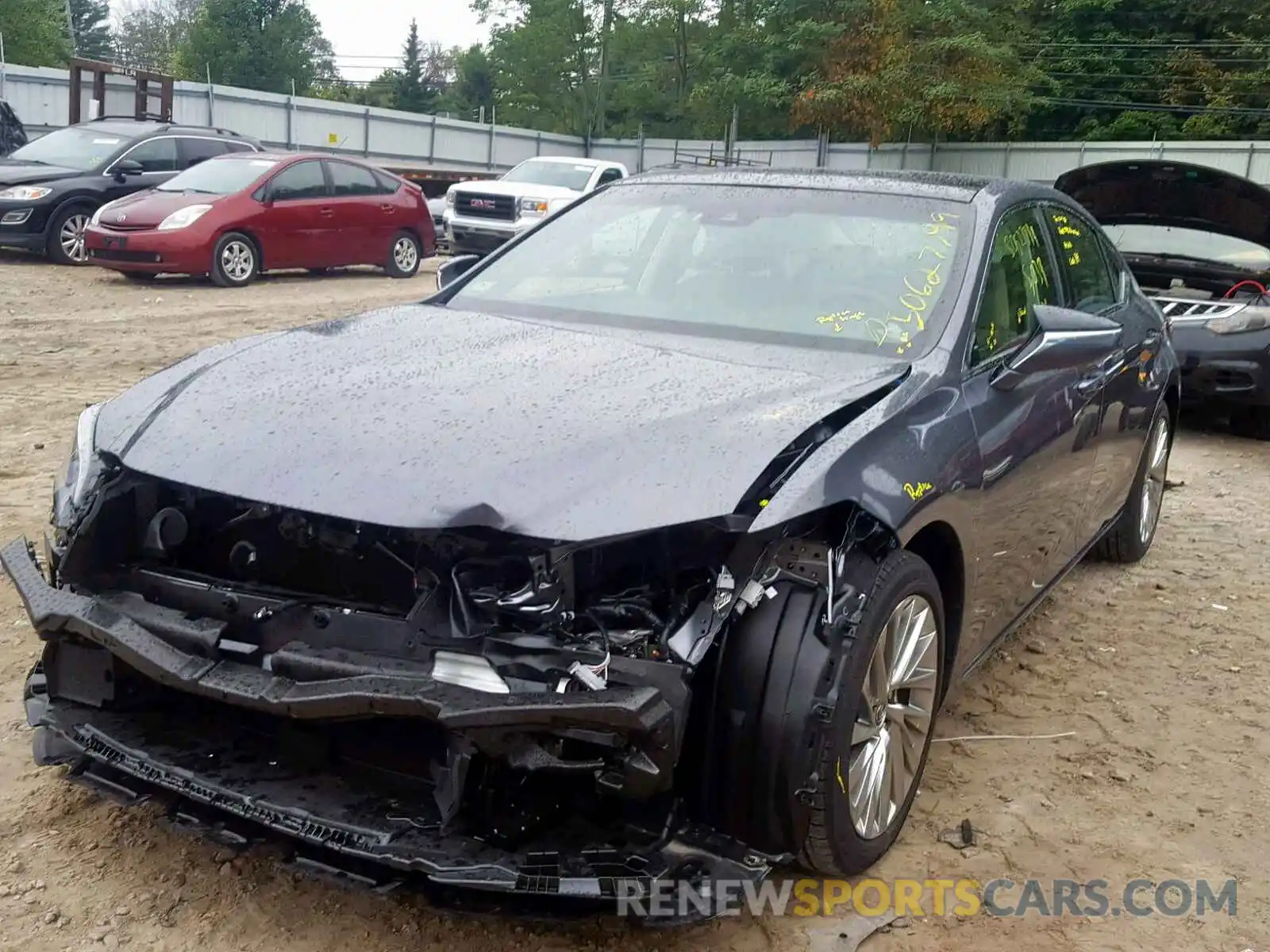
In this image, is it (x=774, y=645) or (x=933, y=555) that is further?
(x=933, y=555)

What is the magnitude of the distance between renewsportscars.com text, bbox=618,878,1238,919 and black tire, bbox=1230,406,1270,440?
19.8ft

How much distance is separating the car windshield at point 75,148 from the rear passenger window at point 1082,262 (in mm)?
12194

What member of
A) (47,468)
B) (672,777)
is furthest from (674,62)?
(672,777)

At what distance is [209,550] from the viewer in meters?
2.90

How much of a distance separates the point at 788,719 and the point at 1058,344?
59.3 inches

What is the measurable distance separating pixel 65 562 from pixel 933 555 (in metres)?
2.08

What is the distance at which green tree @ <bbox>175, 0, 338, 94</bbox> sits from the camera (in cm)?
6066

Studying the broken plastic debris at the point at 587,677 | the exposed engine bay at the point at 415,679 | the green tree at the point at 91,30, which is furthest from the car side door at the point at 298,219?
the green tree at the point at 91,30

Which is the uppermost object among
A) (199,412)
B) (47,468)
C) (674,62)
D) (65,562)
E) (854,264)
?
(674,62)

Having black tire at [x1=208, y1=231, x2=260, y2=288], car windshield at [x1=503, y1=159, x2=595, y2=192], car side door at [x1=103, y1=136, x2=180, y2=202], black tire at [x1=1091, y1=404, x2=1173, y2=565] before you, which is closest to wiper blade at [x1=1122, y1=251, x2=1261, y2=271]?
black tire at [x1=1091, y1=404, x2=1173, y2=565]

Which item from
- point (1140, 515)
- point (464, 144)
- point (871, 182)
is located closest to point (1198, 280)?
point (1140, 515)

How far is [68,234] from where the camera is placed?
1345 cm

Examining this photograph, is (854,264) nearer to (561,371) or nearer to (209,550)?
(561,371)

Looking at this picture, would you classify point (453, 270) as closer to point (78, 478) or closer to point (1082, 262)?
point (78, 478)
